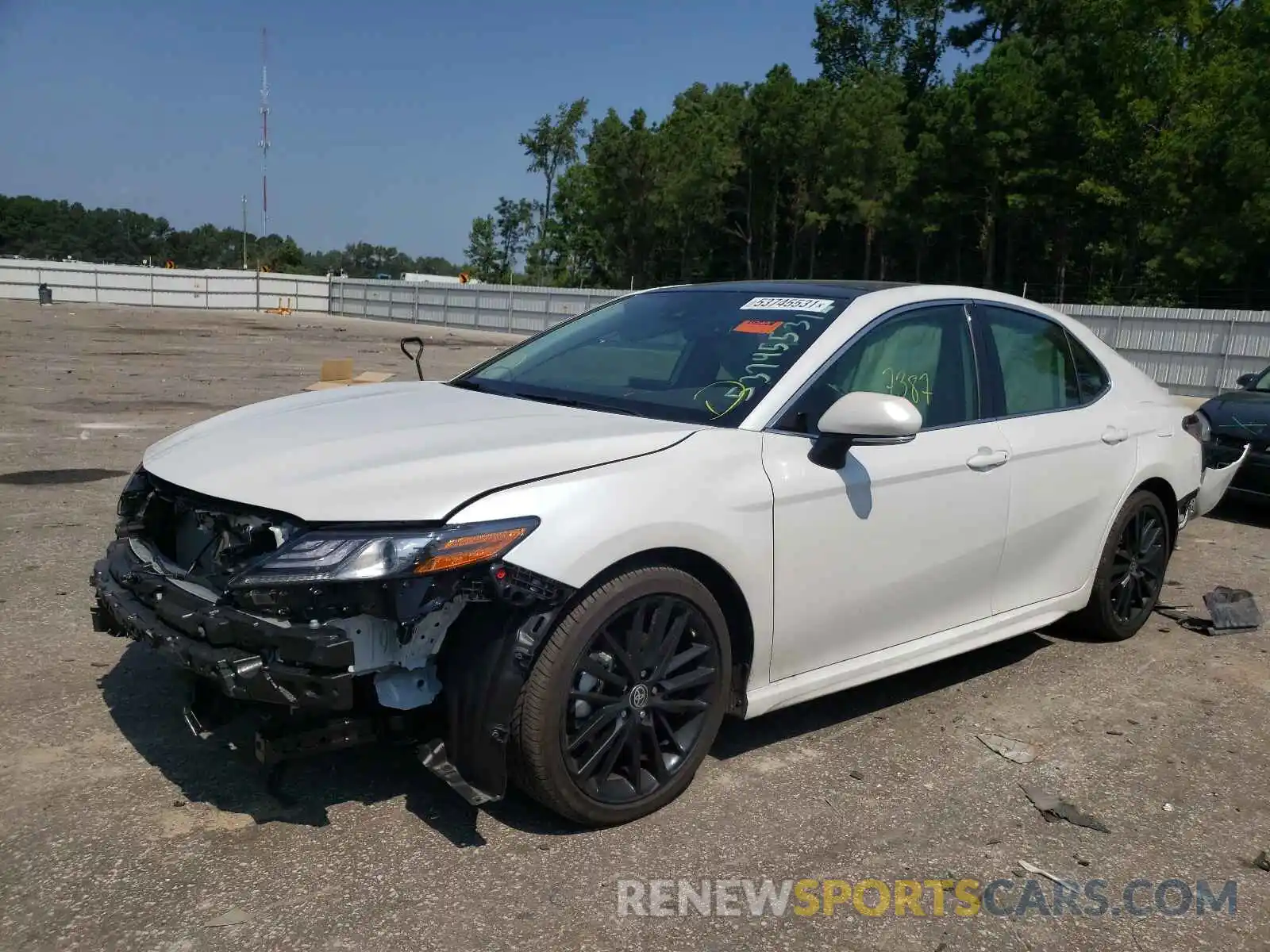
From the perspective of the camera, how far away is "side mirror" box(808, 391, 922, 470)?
135 inches

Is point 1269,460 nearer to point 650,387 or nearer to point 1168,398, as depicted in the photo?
point 1168,398

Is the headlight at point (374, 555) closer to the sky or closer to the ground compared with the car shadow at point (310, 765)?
closer to the sky

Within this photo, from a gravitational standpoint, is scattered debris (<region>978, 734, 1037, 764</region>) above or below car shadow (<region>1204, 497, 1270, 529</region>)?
below

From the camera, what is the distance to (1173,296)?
3984cm

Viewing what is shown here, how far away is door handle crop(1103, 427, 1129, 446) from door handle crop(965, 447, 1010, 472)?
877mm

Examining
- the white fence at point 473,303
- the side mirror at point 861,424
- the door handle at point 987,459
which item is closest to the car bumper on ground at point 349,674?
the side mirror at point 861,424

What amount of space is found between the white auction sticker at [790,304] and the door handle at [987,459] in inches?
31.6

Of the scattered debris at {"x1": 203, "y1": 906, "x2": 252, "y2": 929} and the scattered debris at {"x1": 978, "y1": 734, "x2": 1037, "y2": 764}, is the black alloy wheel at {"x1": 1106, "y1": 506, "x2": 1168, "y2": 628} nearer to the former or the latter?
the scattered debris at {"x1": 978, "y1": 734, "x2": 1037, "y2": 764}

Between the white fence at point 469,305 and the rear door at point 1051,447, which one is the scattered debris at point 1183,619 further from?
the white fence at point 469,305

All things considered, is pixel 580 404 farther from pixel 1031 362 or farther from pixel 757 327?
pixel 1031 362

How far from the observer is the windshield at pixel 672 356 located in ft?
12.3

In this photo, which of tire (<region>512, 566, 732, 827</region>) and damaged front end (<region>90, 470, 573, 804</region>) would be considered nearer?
damaged front end (<region>90, 470, 573, 804</region>)

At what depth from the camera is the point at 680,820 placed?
11.0ft

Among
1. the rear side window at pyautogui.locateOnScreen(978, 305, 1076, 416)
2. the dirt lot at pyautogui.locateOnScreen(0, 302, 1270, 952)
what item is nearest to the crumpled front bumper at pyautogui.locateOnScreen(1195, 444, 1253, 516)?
the dirt lot at pyautogui.locateOnScreen(0, 302, 1270, 952)
